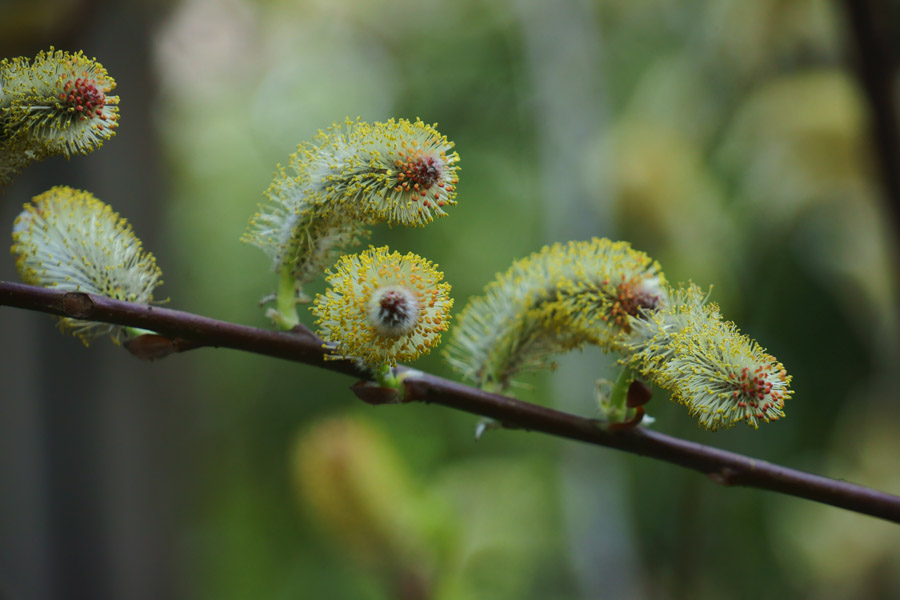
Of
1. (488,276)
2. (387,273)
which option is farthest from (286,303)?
(488,276)

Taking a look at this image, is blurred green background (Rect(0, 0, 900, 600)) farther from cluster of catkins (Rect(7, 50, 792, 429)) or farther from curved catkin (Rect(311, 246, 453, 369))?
curved catkin (Rect(311, 246, 453, 369))

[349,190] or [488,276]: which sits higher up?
[488,276]

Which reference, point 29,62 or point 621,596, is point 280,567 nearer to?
point 621,596

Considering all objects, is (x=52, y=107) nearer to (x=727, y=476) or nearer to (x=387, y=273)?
(x=387, y=273)

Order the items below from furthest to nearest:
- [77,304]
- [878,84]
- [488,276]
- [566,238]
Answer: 1. [488,276]
2. [566,238]
3. [878,84]
4. [77,304]

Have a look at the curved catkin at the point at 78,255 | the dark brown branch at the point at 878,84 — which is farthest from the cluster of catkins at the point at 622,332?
the dark brown branch at the point at 878,84

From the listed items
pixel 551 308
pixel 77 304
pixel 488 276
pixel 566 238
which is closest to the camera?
pixel 77 304

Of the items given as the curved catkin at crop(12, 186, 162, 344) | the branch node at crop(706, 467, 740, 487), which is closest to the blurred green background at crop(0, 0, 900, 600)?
the curved catkin at crop(12, 186, 162, 344)

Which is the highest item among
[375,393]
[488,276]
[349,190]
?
[488,276]

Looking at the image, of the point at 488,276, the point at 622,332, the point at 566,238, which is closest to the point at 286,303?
the point at 622,332

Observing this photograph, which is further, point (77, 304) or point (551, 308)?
point (551, 308)
